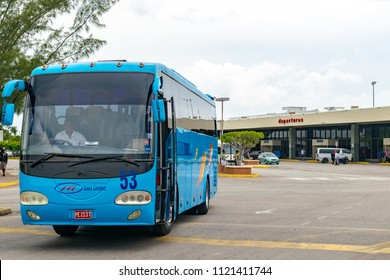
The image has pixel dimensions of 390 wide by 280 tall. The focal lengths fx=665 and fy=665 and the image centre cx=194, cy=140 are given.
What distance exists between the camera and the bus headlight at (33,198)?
1112 cm

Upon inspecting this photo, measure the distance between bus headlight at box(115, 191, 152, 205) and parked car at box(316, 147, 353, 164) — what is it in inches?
2504

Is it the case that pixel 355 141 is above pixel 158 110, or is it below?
above

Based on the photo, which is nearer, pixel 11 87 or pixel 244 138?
pixel 11 87

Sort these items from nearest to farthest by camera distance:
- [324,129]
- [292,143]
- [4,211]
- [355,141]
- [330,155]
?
1. [4,211]
2. [330,155]
3. [355,141]
4. [324,129]
5. [292,143]

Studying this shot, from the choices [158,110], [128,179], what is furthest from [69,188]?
[158,110]

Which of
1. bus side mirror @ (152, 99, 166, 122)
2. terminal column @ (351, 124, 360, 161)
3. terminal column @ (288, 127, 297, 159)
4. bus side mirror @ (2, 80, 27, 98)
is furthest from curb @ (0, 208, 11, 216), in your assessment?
terminal column @ (288, 127, 297, 159)

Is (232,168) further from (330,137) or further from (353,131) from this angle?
(330,137)

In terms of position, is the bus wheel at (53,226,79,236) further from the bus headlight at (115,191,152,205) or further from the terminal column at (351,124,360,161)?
the terminal column at (351,124,360,161)

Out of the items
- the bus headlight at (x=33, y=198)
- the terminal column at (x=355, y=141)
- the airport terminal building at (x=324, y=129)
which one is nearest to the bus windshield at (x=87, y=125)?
the bus headlight at (x=33, y=198)

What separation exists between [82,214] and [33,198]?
901 millimetres

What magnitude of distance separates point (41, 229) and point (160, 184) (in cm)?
399

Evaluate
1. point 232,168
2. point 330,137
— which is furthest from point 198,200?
point 330,137

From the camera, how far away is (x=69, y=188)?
36.2 feet

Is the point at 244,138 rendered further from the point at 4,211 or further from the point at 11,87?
the point at 11,87
